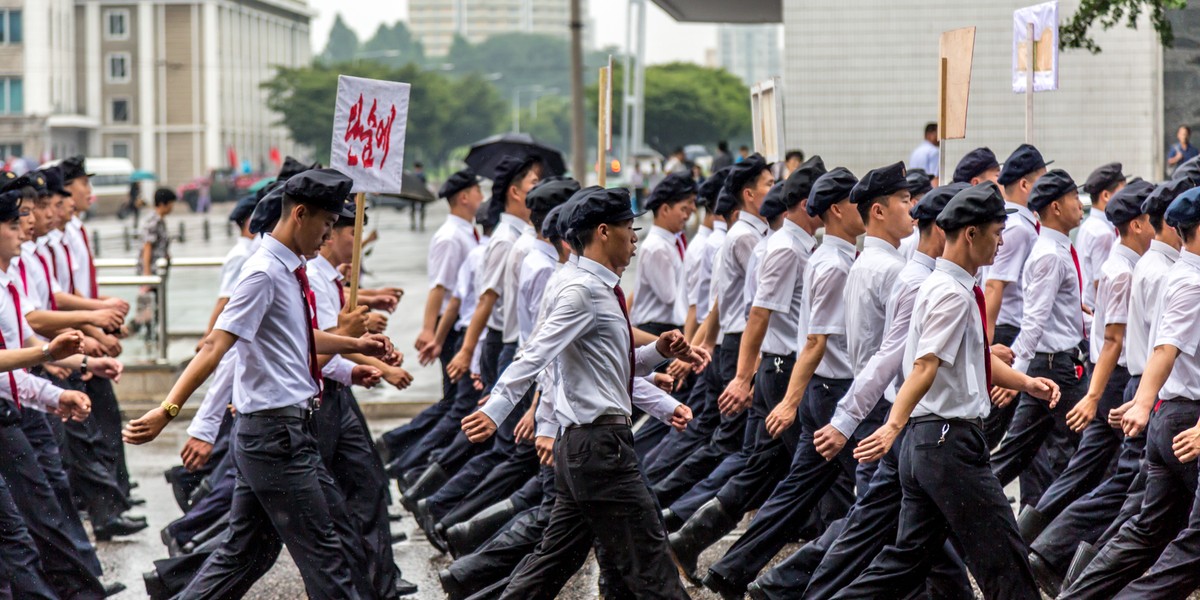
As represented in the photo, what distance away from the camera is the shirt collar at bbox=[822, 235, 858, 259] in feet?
23.9

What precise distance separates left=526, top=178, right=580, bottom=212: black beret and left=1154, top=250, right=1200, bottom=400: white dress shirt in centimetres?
308

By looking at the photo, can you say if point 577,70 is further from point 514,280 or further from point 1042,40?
point 514,280

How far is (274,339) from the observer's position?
6266mm

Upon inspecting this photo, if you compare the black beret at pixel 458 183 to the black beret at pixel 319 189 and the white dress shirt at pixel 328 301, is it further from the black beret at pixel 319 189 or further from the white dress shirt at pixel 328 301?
the black beret at pixel 319 189

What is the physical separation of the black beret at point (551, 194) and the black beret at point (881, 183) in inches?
75.1

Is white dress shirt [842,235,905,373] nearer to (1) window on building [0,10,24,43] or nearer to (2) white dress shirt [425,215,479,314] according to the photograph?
(2) white dress shirt [425,215,479,314]

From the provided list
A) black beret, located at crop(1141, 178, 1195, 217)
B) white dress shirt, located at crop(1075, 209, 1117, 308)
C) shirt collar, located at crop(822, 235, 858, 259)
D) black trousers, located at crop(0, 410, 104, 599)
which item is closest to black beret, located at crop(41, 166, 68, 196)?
A: black trousers, located at crop(0, 410, 104, 599)

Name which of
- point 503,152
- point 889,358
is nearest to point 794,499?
point 889,358

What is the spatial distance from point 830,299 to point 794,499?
2.72 ft

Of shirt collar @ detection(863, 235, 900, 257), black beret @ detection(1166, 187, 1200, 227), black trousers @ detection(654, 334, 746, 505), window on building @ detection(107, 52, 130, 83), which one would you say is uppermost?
window on building @ detection(107, 52, 130, 83)

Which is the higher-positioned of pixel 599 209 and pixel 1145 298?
pixel 599 209

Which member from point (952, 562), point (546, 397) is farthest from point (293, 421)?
point (952, 562)

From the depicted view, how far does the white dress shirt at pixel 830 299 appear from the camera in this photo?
7.17 m

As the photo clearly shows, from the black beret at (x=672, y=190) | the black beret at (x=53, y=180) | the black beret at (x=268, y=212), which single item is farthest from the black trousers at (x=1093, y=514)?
the black beret at (x=53, y=180)
